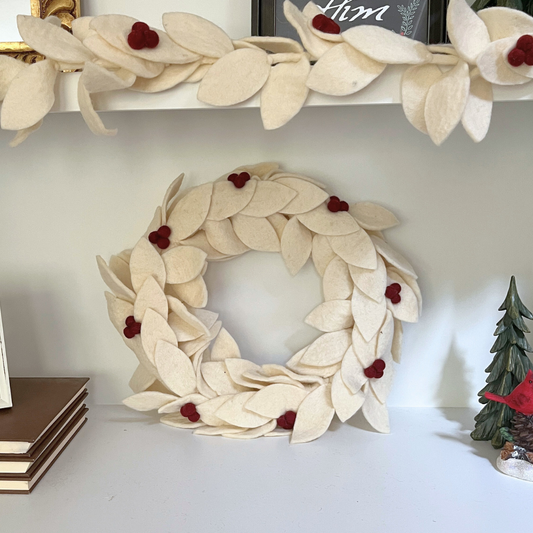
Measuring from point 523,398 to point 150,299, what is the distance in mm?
471

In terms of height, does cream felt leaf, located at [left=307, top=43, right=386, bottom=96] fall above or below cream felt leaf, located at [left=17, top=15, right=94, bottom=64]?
below

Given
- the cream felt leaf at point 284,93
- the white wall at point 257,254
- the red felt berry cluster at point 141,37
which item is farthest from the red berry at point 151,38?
the white wall at point 257,254

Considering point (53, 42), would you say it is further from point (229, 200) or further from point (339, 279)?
point (339, 279)

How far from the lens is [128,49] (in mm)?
563

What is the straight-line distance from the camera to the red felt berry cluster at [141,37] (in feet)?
1.81

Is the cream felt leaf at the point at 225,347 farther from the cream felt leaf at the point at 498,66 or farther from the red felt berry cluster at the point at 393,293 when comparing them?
the cream felt leaf at the point at 498,66

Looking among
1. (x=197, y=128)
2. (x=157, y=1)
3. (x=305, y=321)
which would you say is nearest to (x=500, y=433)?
(x=305, y=321)

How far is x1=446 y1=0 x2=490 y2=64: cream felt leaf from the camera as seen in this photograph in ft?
1.62

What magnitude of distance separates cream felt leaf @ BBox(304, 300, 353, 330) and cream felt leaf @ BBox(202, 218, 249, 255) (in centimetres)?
14

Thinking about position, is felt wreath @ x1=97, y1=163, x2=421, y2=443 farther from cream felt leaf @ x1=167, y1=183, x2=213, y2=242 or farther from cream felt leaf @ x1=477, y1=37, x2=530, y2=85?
cream felt leaf @ x1=477, y1=37, x2=530, y2=85

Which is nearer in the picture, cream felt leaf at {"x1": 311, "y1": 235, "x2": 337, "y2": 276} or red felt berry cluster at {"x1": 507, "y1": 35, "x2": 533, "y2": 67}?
red felt berry cluster at {"x1": 507, "y1": 35, "x2": 533, "y2": 67}

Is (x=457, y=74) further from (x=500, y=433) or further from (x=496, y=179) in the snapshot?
(x=500, y=433)

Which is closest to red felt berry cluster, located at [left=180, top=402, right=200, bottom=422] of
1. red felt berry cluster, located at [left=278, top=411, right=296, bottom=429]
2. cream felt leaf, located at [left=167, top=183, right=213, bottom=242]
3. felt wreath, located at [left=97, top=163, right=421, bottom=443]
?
felt wreath, located at [left=97, top=163, right=421, bottom=443]

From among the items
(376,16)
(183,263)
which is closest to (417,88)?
(376,16)
